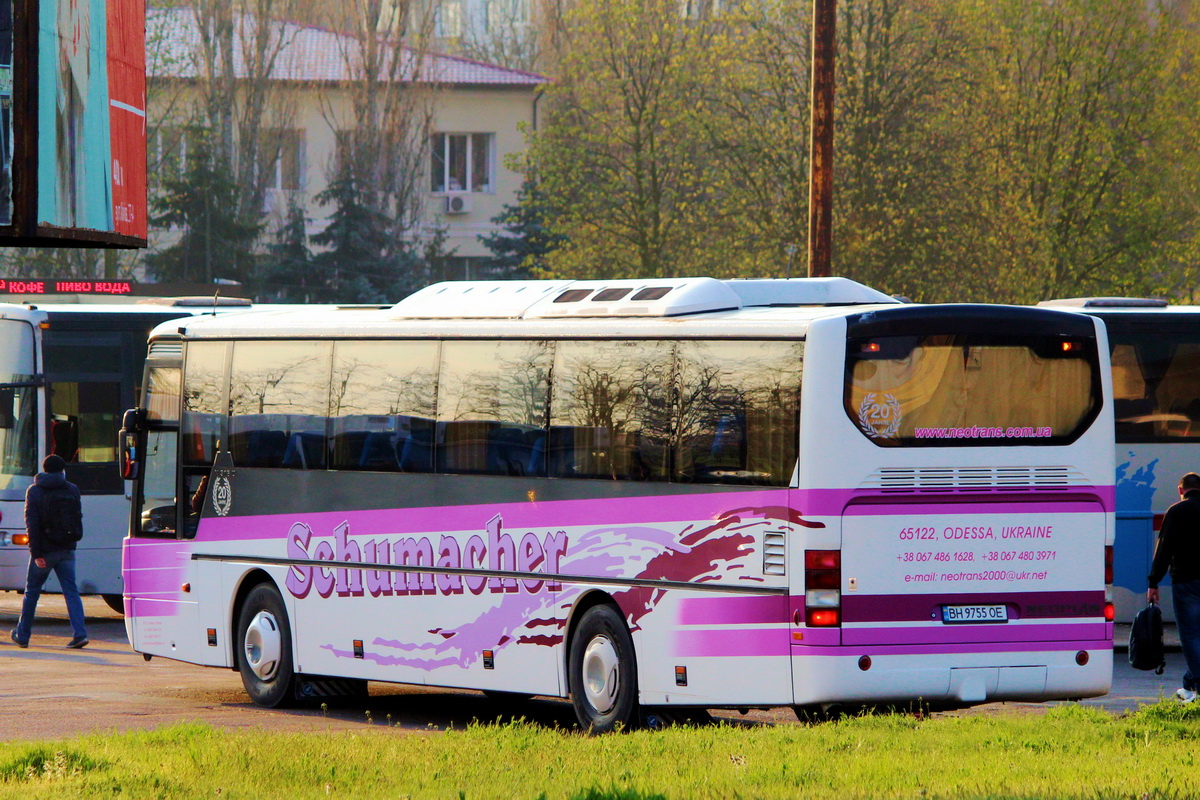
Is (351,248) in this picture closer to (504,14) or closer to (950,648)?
(504,14)

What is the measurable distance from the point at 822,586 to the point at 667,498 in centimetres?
133

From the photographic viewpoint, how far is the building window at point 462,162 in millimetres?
64000

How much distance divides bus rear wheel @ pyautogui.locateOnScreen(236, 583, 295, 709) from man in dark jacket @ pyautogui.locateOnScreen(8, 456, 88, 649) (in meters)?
4.43

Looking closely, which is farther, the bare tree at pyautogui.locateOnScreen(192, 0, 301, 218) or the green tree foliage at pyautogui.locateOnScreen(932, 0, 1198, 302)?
the bare tree at pyautogui.locateOnScreen(192, 0, 301, 218)

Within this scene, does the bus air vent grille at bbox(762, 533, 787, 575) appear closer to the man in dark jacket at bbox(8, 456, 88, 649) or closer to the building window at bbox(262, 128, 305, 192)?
the man in dark jacket at bbox(8, 456, 88, 649)

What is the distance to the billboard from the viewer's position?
374 inches

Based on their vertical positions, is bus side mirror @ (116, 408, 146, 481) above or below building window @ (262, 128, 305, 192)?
below

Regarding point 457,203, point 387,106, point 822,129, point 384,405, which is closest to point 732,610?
point 384,405

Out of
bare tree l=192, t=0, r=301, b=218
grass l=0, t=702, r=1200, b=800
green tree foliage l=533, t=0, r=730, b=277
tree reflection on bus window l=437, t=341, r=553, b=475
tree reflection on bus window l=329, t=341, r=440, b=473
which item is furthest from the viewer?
bare tree l=192, t=0, r=301, b=218

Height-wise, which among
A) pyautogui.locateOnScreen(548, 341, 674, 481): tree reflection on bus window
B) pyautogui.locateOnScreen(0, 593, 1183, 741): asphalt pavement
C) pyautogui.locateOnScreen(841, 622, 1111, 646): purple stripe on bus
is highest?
pyautogui.locateOnScreen(548, 341, 674, 481): tree reflection on bus window

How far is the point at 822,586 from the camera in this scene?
10648 millimetres

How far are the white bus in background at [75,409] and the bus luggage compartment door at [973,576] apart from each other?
1260 cm

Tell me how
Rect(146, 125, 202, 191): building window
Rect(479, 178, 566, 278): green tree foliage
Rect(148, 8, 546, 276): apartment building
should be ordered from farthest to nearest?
Rect(479, 178, 566, 278): green tree foliage → Rect(148, 8, 546, 276): apartment building → Rect(146, 125, 202, 191): building window

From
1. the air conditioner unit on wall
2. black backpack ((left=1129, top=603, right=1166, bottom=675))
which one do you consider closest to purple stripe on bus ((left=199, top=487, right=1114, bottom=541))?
black backpack ((left=1129, top=603, right=1166, bottom=675))
